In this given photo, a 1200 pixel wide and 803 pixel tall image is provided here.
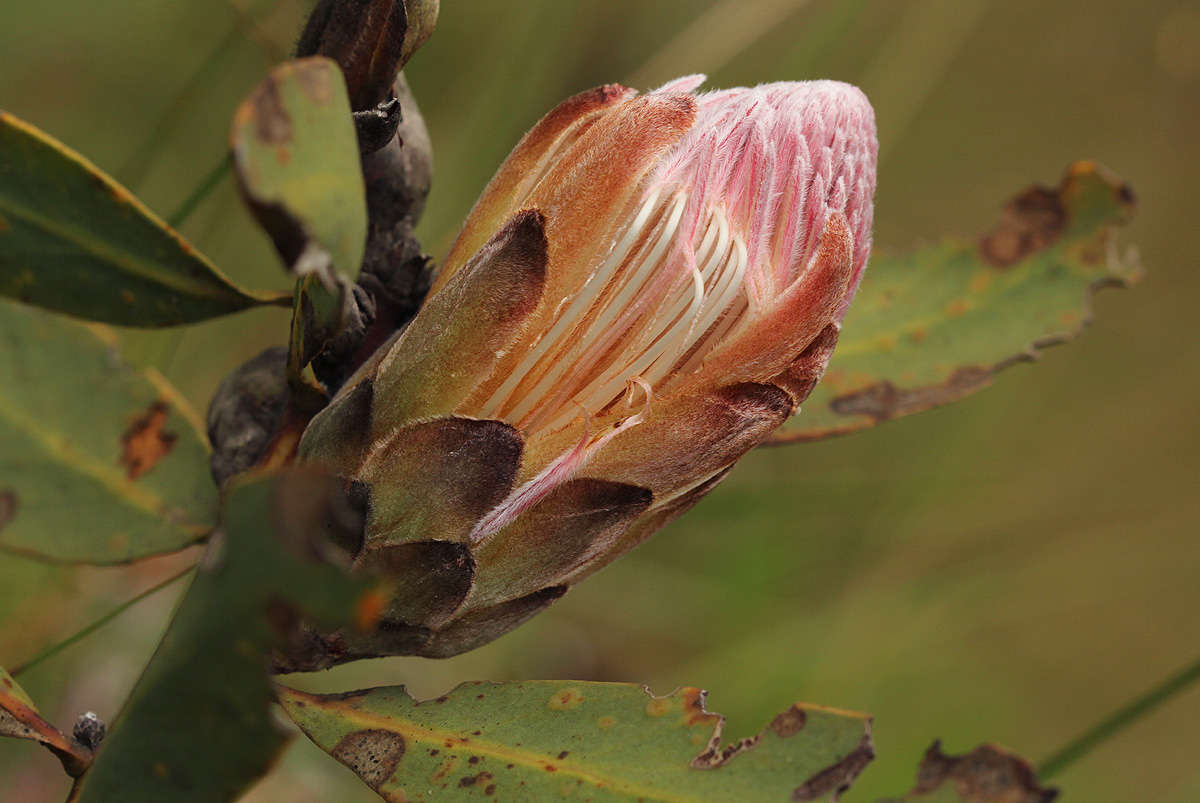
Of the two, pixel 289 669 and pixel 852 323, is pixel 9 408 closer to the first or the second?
pixel 289 669

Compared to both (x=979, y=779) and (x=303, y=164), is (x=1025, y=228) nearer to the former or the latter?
(x=979, y=779)

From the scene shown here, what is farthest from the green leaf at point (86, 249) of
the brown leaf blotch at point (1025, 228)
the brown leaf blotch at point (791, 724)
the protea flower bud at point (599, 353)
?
the brown leaf blotch at point (1025, 228)

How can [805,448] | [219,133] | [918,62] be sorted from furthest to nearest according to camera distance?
[805,448]
[918,62]
[219,133]

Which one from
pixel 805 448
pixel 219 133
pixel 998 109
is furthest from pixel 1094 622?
pixel 219 133

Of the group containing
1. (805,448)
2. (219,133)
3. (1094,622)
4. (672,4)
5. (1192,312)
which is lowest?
(1094,622)

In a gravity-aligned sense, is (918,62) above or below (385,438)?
above

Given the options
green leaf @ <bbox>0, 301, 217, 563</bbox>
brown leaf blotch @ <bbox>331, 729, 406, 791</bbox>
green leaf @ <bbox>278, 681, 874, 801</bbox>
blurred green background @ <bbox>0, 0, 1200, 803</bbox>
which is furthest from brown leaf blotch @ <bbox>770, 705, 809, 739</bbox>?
blurred green background @ <bbox>0, 0, 1200, 803</bbox>

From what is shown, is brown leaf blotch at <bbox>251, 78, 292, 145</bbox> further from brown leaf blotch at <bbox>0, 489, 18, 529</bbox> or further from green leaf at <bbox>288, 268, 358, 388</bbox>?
brown leaf blotch at <bbox>0, 489, 18, 529</bbox>
